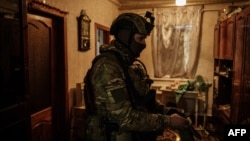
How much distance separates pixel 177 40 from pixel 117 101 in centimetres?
386

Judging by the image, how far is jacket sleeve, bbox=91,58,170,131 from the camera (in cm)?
113

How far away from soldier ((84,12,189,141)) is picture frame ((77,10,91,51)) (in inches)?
71.7

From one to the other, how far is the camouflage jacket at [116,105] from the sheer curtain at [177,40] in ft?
11.7

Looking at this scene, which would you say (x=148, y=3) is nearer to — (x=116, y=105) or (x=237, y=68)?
(x=237, y=68)

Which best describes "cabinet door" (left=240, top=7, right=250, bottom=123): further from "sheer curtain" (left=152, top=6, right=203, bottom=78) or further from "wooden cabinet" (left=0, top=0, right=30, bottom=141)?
"sheer curtain" (left=152, top=6, right=203, bottom=78)

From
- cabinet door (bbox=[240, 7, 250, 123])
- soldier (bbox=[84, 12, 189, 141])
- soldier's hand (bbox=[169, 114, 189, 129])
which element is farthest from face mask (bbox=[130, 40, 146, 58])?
cabinet door (bbox=[240, 7, 250, 123])

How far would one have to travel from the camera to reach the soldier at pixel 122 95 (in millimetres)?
1146

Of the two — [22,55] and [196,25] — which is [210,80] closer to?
[196,25]

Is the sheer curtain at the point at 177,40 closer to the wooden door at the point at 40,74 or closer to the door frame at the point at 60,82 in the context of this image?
the door frame at the point at 60,82

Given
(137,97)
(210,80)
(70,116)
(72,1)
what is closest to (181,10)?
(210,80)

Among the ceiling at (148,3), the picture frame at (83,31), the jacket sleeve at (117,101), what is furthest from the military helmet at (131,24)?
the ceiling at (148,3)

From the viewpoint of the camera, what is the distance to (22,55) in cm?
119

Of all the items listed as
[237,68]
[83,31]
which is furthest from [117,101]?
[83,31]

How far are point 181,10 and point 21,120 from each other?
4217 millimetres
